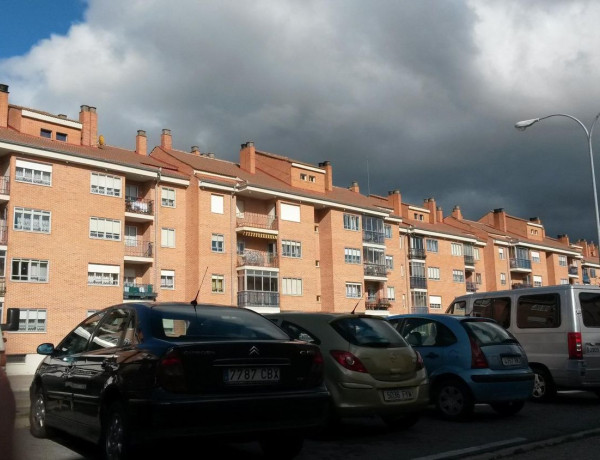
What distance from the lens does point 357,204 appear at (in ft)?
182

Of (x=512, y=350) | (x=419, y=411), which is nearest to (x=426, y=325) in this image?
(x=512, y=350)

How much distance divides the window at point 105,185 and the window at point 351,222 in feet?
65.9

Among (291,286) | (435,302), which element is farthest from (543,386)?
(435,302)

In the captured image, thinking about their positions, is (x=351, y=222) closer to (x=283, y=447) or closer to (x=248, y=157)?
(x=248, y=157)

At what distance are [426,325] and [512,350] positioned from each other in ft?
4.36

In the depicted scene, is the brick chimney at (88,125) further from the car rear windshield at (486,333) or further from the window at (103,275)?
the car rear windshield at (486,333)

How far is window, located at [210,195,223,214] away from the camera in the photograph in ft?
152

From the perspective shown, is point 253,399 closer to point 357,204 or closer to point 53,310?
point 53,310

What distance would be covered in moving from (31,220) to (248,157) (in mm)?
21702

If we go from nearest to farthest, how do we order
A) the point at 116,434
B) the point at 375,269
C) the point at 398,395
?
the point at 116,434 → the point at 398,395 → the point at 375,269

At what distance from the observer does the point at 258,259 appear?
157 ft

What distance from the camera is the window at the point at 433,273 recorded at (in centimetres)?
6761

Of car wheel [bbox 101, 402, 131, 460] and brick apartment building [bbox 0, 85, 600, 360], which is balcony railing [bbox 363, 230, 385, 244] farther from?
car wheel [bbox 101, 402, 131, 460]

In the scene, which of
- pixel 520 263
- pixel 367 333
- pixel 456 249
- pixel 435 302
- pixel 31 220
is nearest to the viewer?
pixel 367 333
